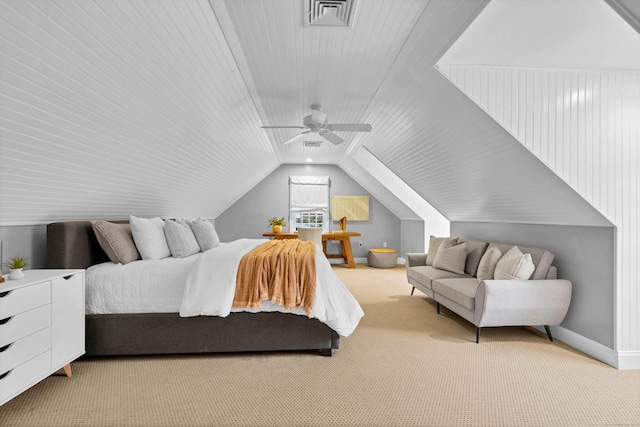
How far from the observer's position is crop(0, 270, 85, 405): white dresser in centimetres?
198

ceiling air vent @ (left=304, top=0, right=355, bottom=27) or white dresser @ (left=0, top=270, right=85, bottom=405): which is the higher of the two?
ceiling air vent @ (left=304, top=0, right=355, bottom=27)

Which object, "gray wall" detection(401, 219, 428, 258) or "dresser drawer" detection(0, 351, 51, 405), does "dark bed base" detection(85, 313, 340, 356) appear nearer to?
"dresser drawer" detection(0, 351, 51, 405)

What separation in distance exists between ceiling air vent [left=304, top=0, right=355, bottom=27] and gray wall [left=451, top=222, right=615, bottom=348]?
244cm

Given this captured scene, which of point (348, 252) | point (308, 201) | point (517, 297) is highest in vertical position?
point (308, 201)

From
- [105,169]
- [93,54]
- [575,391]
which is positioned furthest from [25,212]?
[575,391]

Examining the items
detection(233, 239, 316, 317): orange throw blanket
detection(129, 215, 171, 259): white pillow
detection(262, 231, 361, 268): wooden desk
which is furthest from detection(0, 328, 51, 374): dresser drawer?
detection(262, 231, 361, 268): wooden desk

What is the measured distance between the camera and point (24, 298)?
6.84 ft

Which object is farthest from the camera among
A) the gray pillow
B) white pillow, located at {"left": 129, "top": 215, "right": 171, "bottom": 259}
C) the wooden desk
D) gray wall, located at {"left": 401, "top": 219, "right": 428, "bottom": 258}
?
gray wall, located at {"left": 401, "top": 219, "right": 428, "bottom": 258}

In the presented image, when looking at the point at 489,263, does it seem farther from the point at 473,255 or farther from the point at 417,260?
the point at 417,260

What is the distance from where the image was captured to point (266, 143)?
5918 mm

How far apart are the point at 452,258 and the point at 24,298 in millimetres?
3946

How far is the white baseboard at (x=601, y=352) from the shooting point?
269 cm

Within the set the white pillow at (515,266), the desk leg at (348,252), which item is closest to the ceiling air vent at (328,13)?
the white pillow at (515,266)


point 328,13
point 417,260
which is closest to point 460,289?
point 417,260
